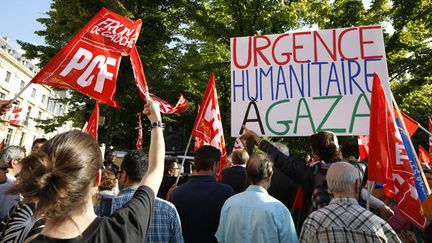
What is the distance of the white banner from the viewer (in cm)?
400

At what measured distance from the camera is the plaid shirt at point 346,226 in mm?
2092

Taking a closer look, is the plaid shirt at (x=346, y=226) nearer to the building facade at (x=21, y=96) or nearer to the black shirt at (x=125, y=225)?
the black shirt at (x=125, y=225)

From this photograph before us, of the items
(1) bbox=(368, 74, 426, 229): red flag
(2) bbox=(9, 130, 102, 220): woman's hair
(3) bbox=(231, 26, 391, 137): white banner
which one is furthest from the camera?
(3) bbox=(231, 26, 391, 137): white banner

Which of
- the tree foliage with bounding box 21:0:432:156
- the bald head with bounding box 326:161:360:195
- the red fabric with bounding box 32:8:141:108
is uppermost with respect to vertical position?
the tree foliage with bounding box 21:0:432:156

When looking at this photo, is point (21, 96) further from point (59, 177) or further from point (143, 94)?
point (59, 177)

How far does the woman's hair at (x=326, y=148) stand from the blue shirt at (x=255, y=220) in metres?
0.62

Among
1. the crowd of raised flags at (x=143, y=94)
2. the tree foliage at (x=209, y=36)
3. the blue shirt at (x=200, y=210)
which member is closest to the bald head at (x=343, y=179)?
the crowd of raised flags at (x=143, y=94)

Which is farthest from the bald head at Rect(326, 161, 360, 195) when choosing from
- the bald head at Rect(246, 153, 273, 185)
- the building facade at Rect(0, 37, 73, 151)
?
the building facade at Rect(0, 37, 73, 151)

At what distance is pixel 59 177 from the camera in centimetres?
109

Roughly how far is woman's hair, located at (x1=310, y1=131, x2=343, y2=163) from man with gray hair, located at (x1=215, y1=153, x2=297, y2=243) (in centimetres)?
46

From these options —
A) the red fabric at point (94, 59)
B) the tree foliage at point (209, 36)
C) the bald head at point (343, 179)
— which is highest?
the tree foliage at point (209, 36)

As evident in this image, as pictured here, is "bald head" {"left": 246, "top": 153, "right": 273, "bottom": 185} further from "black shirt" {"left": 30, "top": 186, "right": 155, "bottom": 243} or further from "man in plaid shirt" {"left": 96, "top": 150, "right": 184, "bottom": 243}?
"black shirt" {"left": 30, "top": 186, "right": 155, "bottom": 243}

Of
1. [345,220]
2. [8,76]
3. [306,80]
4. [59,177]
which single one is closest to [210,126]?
[306,80]

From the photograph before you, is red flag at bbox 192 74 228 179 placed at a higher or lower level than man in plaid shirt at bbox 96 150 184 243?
higher
